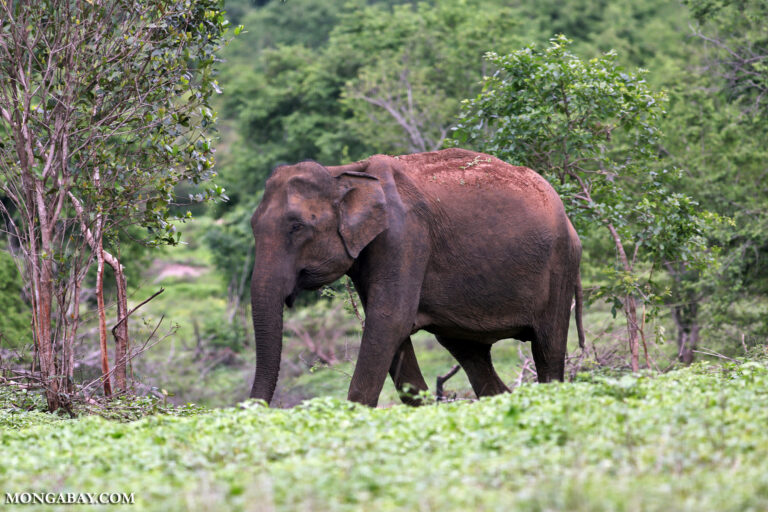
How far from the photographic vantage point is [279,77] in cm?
3856

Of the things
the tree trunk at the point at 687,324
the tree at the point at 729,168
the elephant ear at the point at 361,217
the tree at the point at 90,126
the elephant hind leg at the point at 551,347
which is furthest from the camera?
the tree trunk at the point at 687,324

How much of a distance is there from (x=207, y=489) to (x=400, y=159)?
5.55 m

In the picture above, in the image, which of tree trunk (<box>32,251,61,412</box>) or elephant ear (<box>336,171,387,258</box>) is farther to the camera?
tree trunk (<box>32,251,61,412</box>)

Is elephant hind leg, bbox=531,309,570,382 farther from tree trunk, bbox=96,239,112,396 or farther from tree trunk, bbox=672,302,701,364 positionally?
tree trunk, bbox=672,302,701,364

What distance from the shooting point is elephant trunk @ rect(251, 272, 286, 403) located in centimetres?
906

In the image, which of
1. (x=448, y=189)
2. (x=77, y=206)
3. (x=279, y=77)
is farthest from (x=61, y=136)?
(x=279, y=77)

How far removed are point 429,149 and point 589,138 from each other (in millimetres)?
17883

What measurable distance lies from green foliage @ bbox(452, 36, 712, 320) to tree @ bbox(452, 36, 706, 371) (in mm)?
13

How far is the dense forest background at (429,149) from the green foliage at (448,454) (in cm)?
398

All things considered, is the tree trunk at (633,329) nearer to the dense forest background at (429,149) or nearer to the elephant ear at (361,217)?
the dense forest background at (429,149)

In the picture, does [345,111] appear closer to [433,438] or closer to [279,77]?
[279,77]

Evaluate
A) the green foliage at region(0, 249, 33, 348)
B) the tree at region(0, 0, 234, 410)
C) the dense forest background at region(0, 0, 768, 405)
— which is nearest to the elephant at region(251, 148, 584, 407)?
the tree at region(0, 0, 234, 410)

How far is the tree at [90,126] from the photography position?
32.2 ft

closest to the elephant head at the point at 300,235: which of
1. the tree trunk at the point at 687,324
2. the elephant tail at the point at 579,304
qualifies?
the elephant tail at the point at 579,304
